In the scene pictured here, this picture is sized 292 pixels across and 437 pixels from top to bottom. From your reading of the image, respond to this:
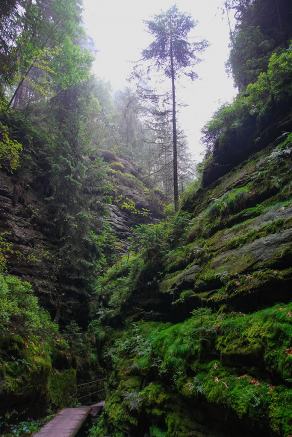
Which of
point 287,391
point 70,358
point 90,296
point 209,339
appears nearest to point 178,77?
point 90,296

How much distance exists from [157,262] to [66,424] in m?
6.11

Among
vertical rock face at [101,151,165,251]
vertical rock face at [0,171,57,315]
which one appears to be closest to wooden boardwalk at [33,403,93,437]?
vertical rock face at [0,171,57,315]

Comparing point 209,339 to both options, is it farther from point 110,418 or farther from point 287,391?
point 110,418

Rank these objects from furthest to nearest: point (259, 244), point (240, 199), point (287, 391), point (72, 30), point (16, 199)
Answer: point (72, 30), point (16, 199), point (240, 199), point (259, 244), point (287, 391)

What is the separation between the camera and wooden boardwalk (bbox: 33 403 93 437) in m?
9.36

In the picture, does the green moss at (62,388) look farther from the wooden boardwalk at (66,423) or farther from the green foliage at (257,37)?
the green foliage at (257,37)

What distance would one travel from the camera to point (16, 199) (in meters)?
17.7

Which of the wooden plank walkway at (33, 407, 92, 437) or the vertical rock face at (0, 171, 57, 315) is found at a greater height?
the vertical rock face at (0, 171, 57, 315)

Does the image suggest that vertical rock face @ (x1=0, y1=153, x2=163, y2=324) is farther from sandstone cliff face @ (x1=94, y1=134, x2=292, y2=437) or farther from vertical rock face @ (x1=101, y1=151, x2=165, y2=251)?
vertical rock face @ (x1=101, y1=151, x2=165, y2=251)

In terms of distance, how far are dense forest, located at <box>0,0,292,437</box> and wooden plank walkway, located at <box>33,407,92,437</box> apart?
496 mm

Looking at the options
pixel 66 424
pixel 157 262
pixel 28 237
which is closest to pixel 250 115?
pixel 157 262

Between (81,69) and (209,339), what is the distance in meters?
20.2

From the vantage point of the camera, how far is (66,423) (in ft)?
34.4

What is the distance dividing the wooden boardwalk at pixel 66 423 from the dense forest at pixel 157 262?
490 millimetres
